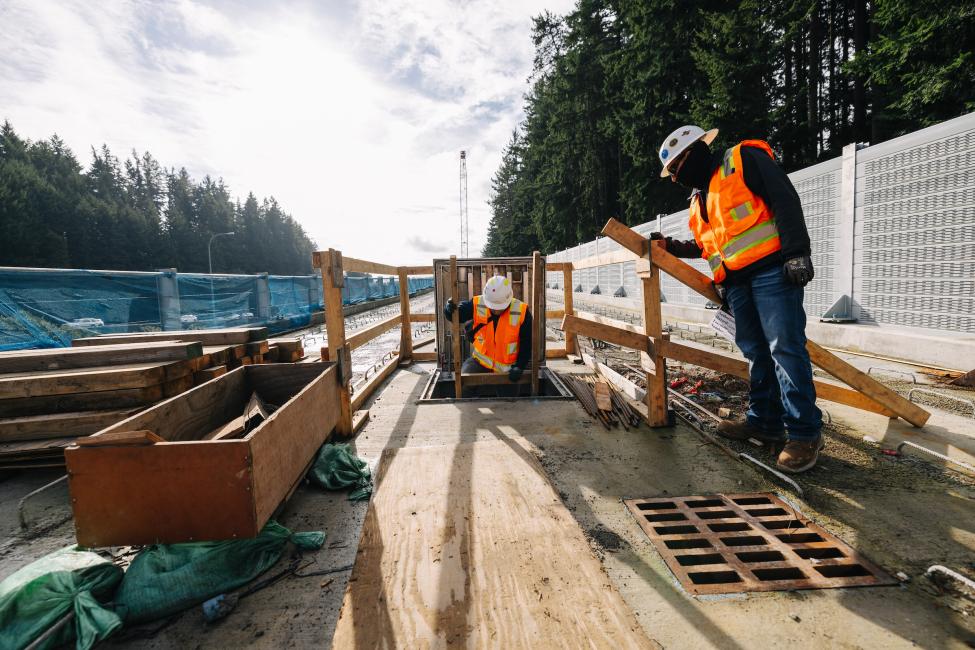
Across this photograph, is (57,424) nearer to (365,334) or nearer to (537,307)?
(365,334)

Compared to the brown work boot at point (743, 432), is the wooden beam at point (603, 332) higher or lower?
higher

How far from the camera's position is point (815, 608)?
1702 millimetres

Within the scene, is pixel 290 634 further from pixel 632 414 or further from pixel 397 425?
pixel 632 414

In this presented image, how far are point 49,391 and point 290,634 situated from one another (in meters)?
3.12

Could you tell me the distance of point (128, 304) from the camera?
876cm

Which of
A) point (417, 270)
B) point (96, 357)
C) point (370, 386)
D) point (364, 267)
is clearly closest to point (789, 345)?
point (364, 267)

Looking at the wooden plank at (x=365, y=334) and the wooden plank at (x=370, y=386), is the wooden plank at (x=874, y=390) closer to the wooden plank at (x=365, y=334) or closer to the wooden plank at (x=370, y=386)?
the wooden plank at (x=365, y=334)

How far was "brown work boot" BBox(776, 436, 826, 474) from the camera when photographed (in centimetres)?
281

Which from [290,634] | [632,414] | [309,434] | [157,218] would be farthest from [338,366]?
[157,218]

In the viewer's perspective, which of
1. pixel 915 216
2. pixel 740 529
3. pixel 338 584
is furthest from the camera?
pixel 915 216

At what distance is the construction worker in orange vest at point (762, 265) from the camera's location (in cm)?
274

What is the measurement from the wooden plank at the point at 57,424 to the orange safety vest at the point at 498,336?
3.54 m

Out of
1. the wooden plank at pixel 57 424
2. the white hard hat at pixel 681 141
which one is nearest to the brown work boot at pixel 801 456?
the white hard hat at pixel 681 141

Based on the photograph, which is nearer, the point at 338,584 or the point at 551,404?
the point at 338,584
